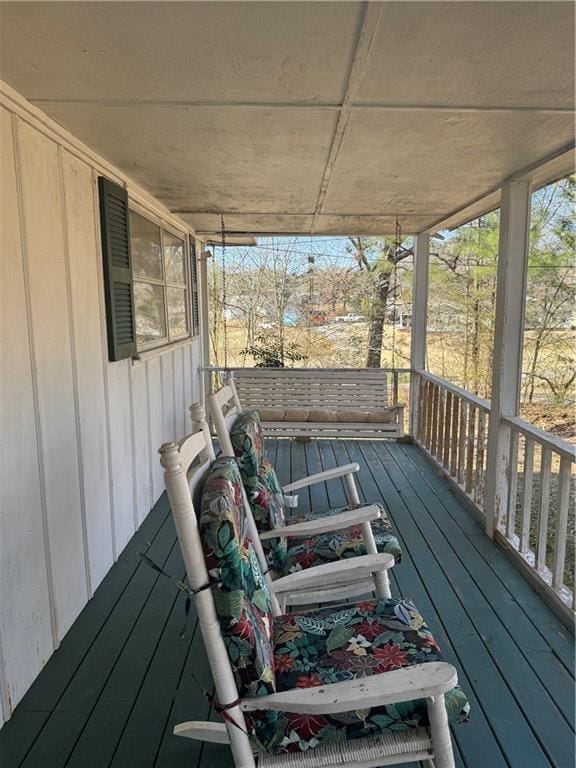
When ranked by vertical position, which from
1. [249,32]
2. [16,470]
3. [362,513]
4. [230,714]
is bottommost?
[230,714]

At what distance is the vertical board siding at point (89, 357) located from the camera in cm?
224

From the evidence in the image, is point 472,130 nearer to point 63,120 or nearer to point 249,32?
point 249,32

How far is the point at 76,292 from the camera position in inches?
89.3

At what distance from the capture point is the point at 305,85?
168cm

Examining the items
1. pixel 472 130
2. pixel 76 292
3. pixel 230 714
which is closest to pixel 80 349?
pixel 76 292

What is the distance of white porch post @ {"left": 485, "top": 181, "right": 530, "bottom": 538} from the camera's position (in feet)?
9.33

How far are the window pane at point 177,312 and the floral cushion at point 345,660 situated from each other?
308 centimetres

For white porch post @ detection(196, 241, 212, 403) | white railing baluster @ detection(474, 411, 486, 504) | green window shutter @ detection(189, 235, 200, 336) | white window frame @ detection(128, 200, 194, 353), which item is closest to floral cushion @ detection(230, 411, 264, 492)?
white window frame @ detection(128, 200, 194, 353)

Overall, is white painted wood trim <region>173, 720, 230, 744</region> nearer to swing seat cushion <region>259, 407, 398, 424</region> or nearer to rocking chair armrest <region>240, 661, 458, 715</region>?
rocking chair armrest <region>240, 661, 458, 715</region>

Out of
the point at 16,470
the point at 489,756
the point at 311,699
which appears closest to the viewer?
the point at 311,699

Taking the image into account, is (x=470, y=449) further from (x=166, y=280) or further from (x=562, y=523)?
(x=166, y=280)

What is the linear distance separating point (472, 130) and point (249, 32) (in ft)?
3.99

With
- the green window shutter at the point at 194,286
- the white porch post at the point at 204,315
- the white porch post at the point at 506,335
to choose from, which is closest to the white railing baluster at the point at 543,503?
the white porch post at the point at 506,335

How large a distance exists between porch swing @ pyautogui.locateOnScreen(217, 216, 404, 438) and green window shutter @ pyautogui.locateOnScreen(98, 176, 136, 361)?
6.18ft
